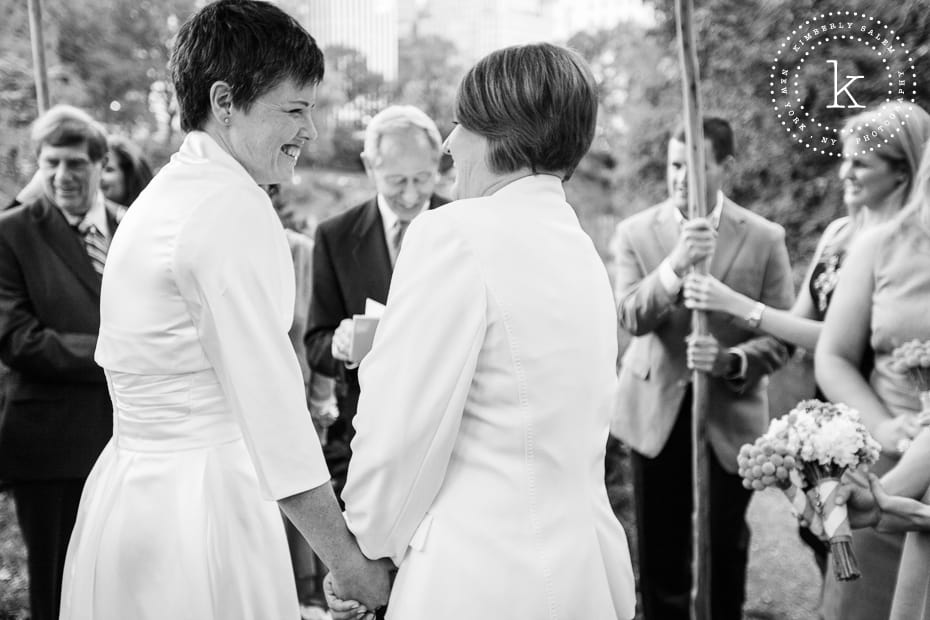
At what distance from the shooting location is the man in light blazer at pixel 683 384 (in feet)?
13.2

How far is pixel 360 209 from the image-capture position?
3.89 m

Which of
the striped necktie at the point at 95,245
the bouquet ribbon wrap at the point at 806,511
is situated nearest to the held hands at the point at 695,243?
the bouquet ribbon wrap at the point at 806,511

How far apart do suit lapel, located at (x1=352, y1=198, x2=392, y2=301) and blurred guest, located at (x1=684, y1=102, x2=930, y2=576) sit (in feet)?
4.40

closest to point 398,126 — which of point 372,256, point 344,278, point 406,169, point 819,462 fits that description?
point 406,169

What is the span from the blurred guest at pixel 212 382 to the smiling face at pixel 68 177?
176cm

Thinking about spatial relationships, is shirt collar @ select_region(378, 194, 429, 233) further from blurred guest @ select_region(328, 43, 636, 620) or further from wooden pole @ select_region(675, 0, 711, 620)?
blurred guest @ select_region(328, 43, 636, 620)

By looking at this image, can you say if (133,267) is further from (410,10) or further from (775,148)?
(410,10)

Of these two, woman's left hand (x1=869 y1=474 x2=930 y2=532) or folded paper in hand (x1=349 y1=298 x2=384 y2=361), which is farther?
folded paper in hand (x1=349 y1=298 x2=384 y2=361)

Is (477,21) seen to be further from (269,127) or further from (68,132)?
(269,127)

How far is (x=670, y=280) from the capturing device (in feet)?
12.7

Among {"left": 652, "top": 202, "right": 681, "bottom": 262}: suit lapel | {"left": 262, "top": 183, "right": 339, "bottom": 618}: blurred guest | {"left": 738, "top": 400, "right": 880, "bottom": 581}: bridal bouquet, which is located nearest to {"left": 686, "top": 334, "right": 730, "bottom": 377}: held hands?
{"left": 652, "top": 202, "right": 681, "bottom": 262}: suit lapel

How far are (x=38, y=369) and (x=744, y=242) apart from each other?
3.09 metres

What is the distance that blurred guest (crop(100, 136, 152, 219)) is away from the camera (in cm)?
470

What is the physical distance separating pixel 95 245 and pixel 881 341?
9.87 ft
